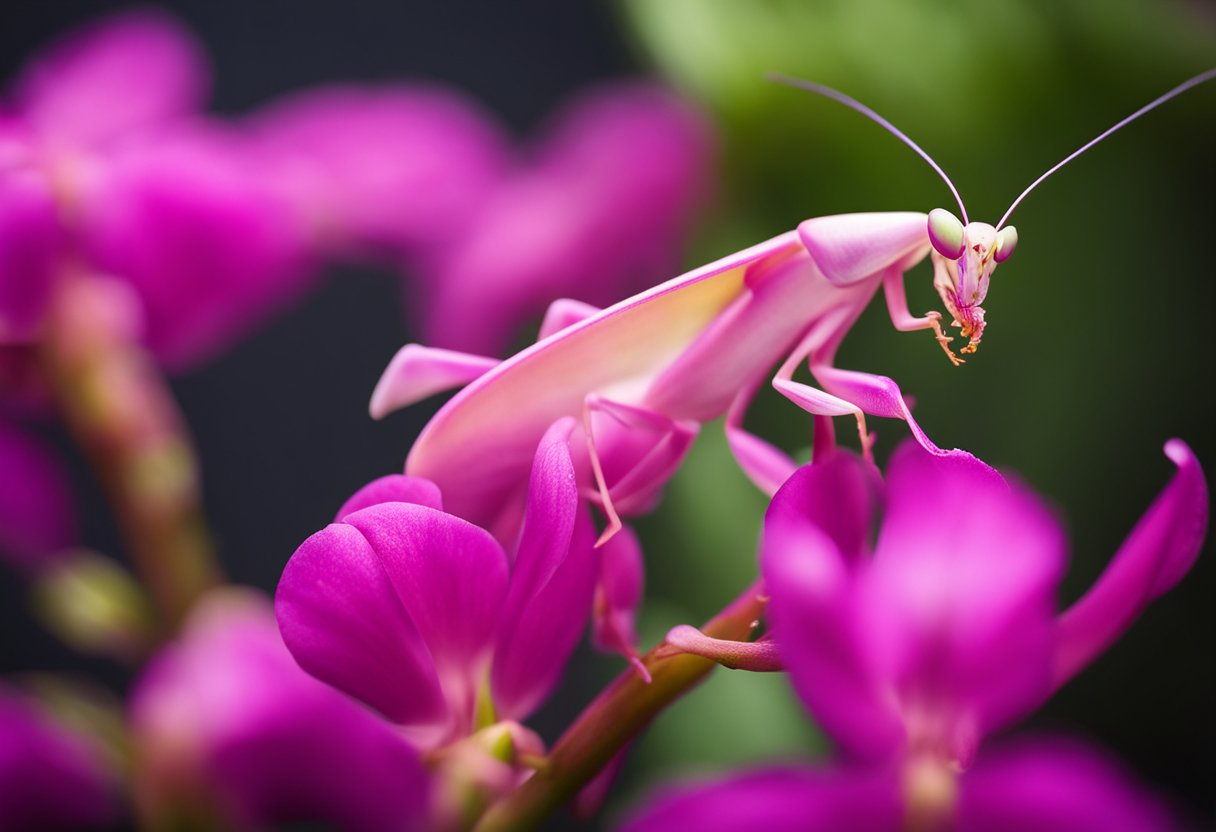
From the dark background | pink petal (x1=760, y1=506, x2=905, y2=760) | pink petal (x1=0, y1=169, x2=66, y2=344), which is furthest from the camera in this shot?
the dark background

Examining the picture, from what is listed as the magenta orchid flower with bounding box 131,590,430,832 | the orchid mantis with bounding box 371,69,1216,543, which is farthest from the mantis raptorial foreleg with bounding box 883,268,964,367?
the magenta orchid flower with bounding box 131,590,430,832

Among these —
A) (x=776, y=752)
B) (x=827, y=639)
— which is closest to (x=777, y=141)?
(x=776, y=752)

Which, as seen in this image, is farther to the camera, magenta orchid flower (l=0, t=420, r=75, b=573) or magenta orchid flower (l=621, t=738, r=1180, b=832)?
magenta orchid flower (l=0, t=420, r=75, b=573)

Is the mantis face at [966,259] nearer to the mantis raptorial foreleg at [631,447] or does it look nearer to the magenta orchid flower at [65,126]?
the mantis raptorial foreleg at [631,447]

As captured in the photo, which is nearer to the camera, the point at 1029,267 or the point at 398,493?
the point at 398,493

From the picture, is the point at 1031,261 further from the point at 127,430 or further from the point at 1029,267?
the point at 127,430

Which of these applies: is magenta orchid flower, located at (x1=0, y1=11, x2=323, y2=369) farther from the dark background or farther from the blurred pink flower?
the blurred pink flower

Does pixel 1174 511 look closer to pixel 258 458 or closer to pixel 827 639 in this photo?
pixel 827 639

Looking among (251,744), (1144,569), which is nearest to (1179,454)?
(1144,569)
